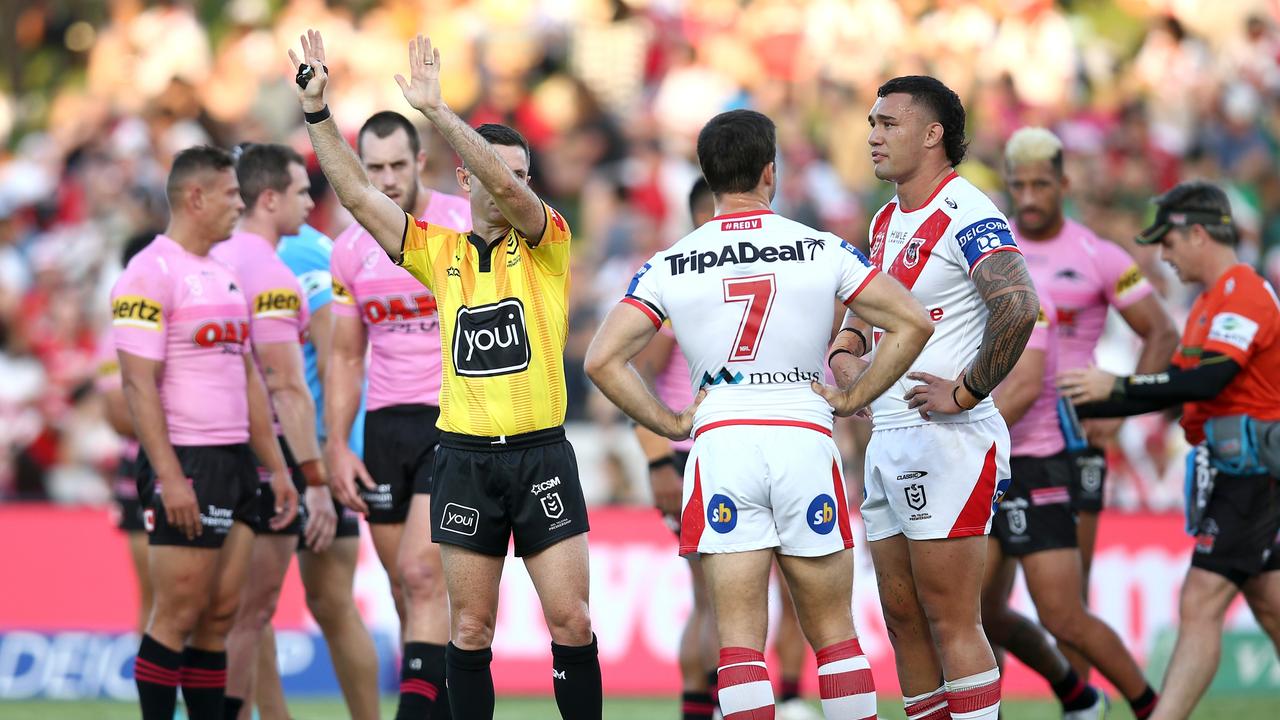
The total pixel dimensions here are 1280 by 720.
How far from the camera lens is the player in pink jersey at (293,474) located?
8.70 meters

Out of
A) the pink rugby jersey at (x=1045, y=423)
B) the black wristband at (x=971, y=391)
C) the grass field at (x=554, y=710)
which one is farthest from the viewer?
the grass field at (x=554, y=710)

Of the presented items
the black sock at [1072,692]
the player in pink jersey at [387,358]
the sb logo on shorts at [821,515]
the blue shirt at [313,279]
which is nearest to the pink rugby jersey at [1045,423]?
the black sock at [1072,692]

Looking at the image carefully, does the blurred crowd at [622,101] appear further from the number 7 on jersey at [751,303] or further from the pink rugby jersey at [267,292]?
the number 7 on jersey at [751,303]

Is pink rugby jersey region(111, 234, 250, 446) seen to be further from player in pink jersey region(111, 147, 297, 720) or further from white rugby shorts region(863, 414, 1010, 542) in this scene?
white rugby shorts region(863, 414, 1010, 542)

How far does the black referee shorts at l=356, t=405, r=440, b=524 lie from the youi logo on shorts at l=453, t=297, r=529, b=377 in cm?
164

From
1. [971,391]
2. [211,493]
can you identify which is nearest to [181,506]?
[211,493]

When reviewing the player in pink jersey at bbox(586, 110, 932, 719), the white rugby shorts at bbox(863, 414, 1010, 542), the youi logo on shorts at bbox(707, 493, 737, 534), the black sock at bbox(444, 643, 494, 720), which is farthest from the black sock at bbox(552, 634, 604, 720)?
the white rugby shorts at bbox(863, 414, 1010, 542)

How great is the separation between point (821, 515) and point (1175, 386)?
9.57 ft

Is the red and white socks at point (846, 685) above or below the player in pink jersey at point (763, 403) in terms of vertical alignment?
below

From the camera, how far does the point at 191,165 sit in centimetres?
834

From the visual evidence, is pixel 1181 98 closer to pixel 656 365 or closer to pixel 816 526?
pixel 656 365

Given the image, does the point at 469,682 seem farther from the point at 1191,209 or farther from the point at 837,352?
the point at 1191,209

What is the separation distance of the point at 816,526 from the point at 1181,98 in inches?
664

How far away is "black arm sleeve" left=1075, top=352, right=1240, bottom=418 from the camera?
826cm
